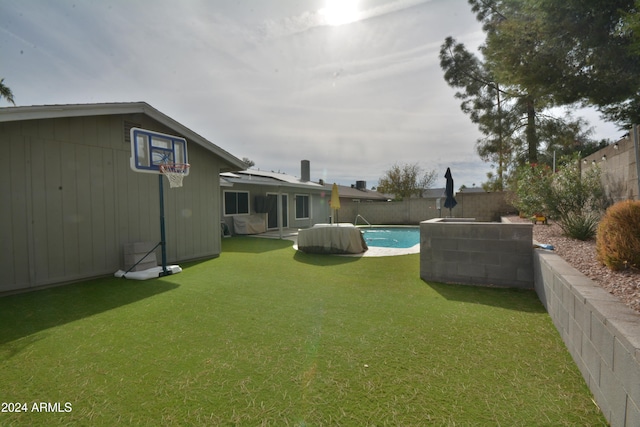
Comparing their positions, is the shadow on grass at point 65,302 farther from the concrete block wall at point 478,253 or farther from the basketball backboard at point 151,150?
the concrete block wall at point 478,253

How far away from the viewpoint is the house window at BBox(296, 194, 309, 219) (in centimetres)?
1667

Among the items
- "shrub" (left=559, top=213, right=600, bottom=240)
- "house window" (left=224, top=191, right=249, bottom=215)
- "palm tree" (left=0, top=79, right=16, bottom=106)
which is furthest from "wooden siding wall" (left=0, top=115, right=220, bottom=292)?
"palm tree" (left=0, top=79, right=16, bottom=106)

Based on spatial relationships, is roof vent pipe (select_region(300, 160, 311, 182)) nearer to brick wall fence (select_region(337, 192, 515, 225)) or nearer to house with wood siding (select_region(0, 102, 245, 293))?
brick wall fence (select_region(337, 192, 515, 225))

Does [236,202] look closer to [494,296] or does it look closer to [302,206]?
[302,206]

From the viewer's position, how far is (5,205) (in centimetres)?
470

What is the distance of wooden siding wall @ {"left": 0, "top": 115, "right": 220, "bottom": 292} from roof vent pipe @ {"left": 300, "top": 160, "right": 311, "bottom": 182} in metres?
13.9

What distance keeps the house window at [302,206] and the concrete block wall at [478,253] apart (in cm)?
1160

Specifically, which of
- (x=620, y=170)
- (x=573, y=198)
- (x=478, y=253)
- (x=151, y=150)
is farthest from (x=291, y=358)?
(x=573, y=198)

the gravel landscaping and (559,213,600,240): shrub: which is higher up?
(559,213,600,240): shrub

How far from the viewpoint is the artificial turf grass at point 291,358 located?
199 centimetres

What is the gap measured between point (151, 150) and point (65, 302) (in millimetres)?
3191

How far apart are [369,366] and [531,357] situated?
1.53 m

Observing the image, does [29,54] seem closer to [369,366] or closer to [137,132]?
[137,132]

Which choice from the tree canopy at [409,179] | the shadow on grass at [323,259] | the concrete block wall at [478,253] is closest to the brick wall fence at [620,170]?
the concrete block wall at [478,253]
